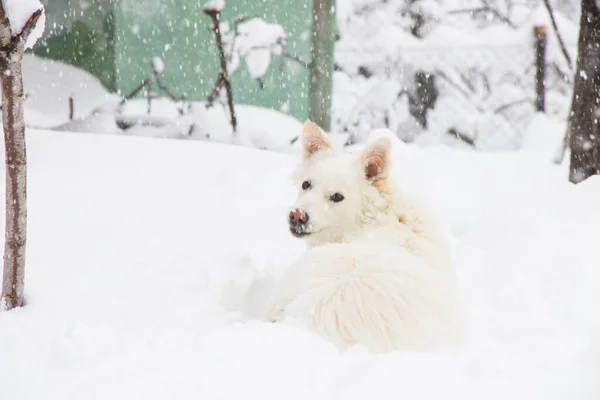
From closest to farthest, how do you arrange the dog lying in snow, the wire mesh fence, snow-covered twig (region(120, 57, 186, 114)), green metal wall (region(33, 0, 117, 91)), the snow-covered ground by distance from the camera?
the snow-covered ground, the dog lying in snow, snow-covered twig (region(120, 57, 186, 114)), green metal wall (region(33, 0, 117, 91)), the wire mesh fence

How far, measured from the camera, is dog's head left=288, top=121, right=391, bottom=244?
285 cm

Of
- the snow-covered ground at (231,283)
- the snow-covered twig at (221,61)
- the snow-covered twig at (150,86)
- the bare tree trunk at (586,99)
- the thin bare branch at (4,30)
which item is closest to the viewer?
the snow-covered ground at (231,283)

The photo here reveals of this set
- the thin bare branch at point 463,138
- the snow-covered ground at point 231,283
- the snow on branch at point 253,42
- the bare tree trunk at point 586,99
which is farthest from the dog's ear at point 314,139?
the thin bare branch at point 463,138

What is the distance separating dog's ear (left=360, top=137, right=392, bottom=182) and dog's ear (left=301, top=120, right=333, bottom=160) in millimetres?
344

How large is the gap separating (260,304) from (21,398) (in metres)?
1.51

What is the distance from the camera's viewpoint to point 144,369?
1.72 metres

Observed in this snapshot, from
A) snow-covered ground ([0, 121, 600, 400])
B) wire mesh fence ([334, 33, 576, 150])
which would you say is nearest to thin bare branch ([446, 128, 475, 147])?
wire mesh fence ([334, 33, 576, 150])

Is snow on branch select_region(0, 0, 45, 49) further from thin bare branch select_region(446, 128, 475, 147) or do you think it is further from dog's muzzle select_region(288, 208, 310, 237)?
thin bare branch select_region(446, 128, 475, 147)

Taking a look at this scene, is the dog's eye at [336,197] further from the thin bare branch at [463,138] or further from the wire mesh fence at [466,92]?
the thin bare branch at [463,138]

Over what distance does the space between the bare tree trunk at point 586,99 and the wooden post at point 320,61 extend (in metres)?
3.38

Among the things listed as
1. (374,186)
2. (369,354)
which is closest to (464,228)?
(374,186)

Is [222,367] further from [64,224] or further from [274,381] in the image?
[64,224]

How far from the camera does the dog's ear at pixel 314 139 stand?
315 cm

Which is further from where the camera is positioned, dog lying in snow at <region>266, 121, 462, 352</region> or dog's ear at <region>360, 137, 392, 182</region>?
dog's ear at <region>360, 137, 392, 182</region>
